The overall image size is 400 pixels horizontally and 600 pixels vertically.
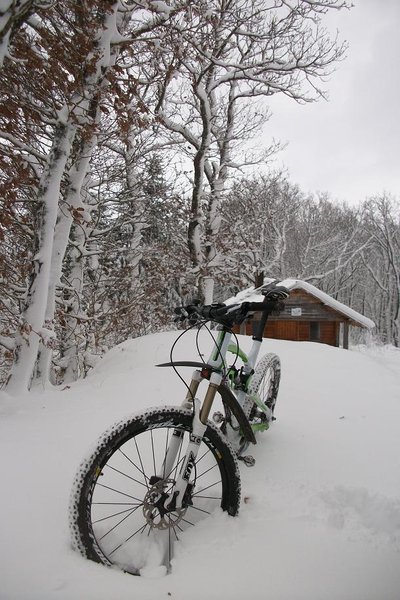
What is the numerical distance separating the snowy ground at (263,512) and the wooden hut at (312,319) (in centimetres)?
1431

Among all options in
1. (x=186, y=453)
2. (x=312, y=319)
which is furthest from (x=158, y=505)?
(x=312, y=319)

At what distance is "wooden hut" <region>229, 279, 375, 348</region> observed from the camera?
18000mm

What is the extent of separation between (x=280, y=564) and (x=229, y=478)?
433mm

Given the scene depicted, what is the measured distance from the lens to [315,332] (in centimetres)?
1950

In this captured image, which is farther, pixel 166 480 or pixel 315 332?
pixel 315 332

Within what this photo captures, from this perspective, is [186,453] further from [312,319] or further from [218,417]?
[312,319]

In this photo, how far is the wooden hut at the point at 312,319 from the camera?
18.0m

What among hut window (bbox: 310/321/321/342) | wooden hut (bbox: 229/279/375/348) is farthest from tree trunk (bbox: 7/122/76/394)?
hut window (bbox: 310/321/321/342)

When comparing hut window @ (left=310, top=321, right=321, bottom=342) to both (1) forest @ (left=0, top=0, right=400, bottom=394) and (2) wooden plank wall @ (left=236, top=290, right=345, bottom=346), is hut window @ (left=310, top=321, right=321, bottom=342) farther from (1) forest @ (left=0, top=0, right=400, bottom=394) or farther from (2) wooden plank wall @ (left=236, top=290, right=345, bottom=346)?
(1) forest @ (left=0, top=0, right=400, bottom=394)

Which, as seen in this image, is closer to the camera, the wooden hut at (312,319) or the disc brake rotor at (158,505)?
the disc brake rotor at (158,505)

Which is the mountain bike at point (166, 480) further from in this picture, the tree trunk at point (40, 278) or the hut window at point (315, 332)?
the hut window at point (315, 332)

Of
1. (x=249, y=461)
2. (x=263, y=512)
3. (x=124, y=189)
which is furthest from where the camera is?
(x=124, y=189)

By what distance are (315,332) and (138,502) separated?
1843 centimetres

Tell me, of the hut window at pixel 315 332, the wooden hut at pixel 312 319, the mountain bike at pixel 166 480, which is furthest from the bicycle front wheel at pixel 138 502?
the hut window at pixel 315 332
